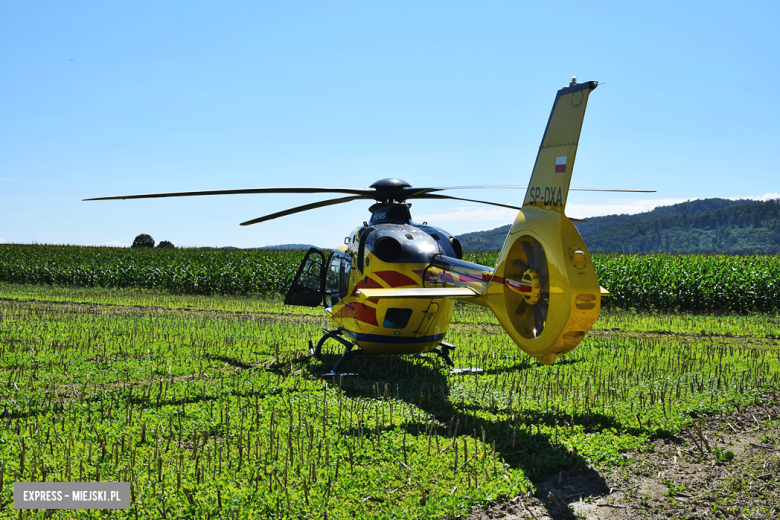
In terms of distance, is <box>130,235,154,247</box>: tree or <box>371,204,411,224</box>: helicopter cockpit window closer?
<box>371,204,411,224</box>: helicopter cockpit window

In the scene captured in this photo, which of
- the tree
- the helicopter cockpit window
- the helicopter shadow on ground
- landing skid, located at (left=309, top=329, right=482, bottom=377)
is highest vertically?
the tree

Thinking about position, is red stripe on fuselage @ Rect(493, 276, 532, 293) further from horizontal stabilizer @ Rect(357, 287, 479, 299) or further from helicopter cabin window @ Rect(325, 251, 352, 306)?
helicopter cabin window @ Rect(325, 251, 352, 306)

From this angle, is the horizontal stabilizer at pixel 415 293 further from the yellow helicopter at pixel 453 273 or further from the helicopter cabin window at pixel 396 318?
the helicopter cabin window at pixel 396 318

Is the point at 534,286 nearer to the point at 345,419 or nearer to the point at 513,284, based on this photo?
the point at 513,284

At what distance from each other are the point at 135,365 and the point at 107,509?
5.94m

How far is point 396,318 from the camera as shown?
30.3 feet

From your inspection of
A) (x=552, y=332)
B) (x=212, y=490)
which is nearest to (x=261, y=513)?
(x=212, y=490)

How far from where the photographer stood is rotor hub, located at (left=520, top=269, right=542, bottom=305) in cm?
633

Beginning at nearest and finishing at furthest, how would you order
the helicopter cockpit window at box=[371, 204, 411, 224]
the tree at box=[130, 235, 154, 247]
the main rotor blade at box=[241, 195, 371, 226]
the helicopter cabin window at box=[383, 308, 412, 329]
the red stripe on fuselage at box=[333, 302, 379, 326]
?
1. the helicopter cabin window at box=[383, 308, 412, 329]
2. the red stripe on fuselage at box=[333, 302, 379, 326]
3. the helicopter cockpit window at box=[371, 204, 411, 224]
4. the main rotor blade at box=[241, 195, 371, 226]
5. the tree at box=[130, 235, 154, 247]

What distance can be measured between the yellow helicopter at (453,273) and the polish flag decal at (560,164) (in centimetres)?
1

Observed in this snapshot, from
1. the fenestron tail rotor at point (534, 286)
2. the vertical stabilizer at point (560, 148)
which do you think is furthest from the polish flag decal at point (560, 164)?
the fenestron tail rotor at point (534, 286)

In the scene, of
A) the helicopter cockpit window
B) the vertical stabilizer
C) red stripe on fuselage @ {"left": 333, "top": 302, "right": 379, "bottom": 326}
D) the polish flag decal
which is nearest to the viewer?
the vertical stabilizer

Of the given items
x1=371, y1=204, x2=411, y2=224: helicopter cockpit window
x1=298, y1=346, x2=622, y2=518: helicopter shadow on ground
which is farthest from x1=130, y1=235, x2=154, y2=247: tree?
x1=371, y1=204, x2=411, y2=224: helicopter cockpit window

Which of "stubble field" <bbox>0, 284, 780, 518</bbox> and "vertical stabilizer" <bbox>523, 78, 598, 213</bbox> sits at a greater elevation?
"vertical stabilizer" <bbox>523, 78, 598, 213</bbox>
